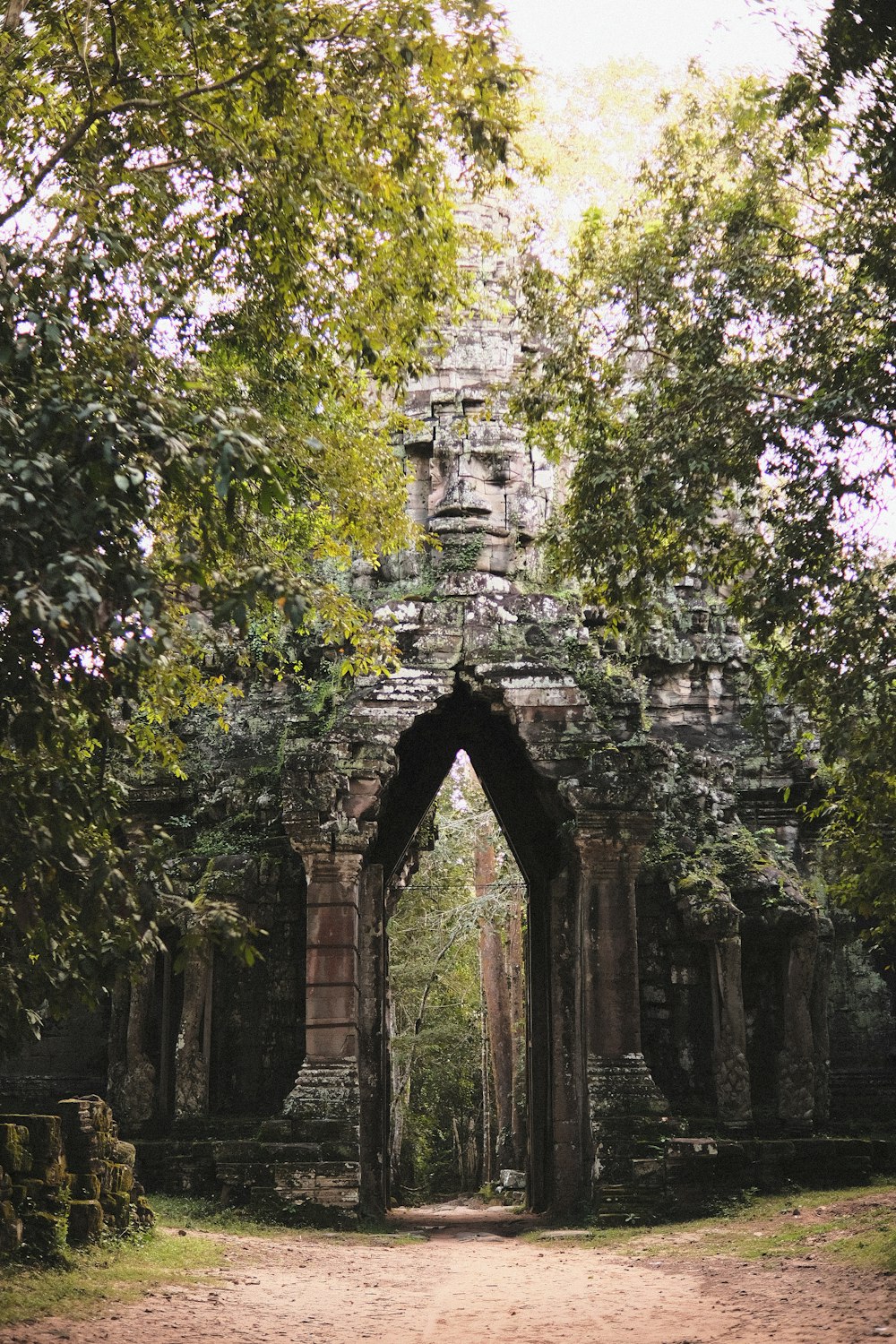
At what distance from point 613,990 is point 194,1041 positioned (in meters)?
4.09

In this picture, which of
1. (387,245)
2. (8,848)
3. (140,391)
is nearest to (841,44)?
(387,245)

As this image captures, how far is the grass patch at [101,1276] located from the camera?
6.58m

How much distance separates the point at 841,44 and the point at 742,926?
8497 mm

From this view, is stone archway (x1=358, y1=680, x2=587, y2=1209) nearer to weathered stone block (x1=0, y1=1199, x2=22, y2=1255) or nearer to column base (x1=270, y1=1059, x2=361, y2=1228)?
column base (x1=270, y1=1059, x2=361, y2=1228)

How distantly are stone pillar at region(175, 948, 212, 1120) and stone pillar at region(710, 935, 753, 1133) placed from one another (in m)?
4.94

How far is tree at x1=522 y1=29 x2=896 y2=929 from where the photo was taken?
8148 mm

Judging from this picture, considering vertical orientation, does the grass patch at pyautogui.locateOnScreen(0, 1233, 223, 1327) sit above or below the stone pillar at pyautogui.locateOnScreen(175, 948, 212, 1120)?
below

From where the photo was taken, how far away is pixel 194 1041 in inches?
509

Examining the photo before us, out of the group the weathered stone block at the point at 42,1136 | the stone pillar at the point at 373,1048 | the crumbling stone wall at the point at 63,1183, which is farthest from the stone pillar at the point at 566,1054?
the weathered stone block at the point at 42,1136

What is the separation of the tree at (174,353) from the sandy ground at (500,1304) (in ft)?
6.05

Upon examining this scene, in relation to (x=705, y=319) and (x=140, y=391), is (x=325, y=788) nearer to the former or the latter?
(x=705, y=319)

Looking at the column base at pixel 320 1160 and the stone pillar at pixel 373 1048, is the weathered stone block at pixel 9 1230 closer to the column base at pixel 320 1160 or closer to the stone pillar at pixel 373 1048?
the column base at pixel 320 1160

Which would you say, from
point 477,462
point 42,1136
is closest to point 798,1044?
point 477,462

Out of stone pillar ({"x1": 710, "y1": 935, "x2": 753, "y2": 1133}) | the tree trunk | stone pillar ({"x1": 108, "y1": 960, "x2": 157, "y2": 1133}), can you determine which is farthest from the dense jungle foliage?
stone pillar ({"x1": 710, "y1": 935, "x2": 753, "y2": 1133})
